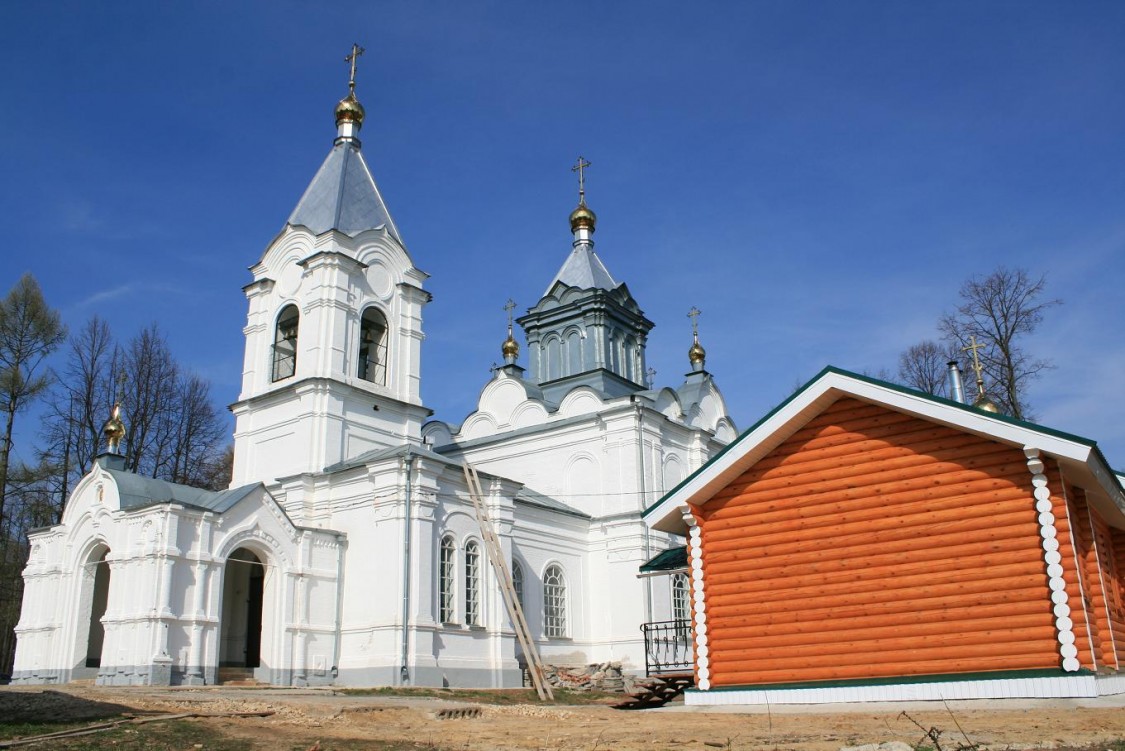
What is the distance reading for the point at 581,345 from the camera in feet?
102

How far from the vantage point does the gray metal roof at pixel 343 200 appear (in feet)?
82.6

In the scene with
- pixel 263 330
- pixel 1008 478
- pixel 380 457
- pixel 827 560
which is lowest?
pixel 827 560

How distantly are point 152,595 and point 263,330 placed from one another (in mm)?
8903

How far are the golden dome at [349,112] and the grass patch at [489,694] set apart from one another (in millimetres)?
16326

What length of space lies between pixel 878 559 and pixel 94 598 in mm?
17078

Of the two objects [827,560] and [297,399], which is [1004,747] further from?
[297,399]

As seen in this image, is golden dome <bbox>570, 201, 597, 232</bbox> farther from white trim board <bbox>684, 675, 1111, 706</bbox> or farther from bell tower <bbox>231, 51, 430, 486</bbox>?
white trim board <bbox>684, 675, 1111, 706</bbox>

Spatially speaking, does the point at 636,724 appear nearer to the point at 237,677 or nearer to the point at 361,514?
the point at 237,677

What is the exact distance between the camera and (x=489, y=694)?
19000 mm

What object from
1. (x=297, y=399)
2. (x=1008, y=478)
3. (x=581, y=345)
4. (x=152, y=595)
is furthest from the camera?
(x=581, y=345)

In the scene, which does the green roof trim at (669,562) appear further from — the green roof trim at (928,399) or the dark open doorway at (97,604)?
the dark open doorway at (97,604)

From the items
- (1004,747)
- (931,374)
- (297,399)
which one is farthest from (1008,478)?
(931,374)

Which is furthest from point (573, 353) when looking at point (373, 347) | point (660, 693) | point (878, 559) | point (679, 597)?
point (878, 559)

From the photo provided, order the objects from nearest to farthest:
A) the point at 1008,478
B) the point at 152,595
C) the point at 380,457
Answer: the point at 1008,478 < the point at 152,595 < the point at 380,457
